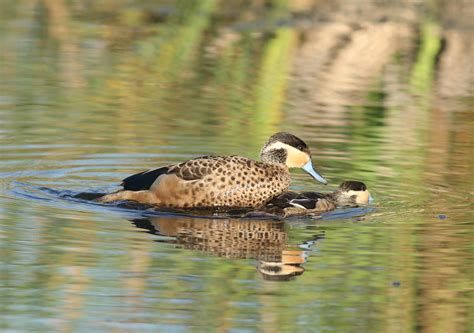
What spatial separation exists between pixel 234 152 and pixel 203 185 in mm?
1873

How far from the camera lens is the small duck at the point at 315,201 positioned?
1082 centimetres

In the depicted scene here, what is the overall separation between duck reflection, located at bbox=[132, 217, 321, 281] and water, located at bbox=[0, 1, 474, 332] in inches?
1.1

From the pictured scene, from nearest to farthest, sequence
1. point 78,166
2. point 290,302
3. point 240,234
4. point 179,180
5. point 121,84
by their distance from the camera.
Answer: point 290,302 < point 240,234 < point 179,180 < point 78,166 < point 121,84

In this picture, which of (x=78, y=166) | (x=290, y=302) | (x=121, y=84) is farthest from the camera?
(x=121, y=84)

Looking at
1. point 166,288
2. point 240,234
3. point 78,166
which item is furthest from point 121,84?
point 166,288

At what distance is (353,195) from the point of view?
11.1 m

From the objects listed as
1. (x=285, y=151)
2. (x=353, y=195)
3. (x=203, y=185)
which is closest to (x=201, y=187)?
(x=203, y=185)

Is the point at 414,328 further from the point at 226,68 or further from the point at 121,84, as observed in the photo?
the point at 226,68

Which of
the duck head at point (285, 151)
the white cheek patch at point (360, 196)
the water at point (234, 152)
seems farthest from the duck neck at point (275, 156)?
the water at point (234, 152)

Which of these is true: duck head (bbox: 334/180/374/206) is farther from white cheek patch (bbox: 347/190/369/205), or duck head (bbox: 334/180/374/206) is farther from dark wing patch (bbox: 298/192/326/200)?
dark wing patch (bbox: 298/192/326/200)

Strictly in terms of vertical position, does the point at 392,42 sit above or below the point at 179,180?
above

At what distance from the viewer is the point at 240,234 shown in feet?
32.6

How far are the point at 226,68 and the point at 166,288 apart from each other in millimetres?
9720

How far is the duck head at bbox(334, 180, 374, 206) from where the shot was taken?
11.0 m
